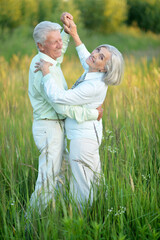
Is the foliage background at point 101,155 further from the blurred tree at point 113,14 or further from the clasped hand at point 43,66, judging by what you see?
the blurred tree at point 113,14

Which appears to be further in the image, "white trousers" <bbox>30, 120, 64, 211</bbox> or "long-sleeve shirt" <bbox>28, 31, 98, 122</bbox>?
"white trousers" <bbox>30, 120, 64, 211</bbox>

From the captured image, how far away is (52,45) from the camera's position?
2.65m

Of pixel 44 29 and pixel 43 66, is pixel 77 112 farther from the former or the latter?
pixel 44 29

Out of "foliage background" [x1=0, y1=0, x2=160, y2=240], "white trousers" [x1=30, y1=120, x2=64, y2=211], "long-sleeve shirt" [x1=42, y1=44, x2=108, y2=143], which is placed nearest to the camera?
"foliage background" [x1=0, y1=0, x2=160, y2=240]

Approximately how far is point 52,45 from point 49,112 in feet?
1.94

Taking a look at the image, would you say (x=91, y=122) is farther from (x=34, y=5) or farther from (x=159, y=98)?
(x=34, y=5)

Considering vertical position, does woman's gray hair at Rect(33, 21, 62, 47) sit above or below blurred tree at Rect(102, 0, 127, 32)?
below

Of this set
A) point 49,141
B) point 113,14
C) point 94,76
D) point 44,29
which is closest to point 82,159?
point 49,141

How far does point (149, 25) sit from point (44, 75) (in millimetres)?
29093

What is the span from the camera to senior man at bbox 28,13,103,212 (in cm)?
260

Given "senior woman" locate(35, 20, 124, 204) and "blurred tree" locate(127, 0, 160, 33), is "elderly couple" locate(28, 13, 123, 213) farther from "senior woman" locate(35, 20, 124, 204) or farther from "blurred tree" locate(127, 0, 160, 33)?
"blurred tree" locate(127, 0, 160, 33)

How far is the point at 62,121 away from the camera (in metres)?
2.87

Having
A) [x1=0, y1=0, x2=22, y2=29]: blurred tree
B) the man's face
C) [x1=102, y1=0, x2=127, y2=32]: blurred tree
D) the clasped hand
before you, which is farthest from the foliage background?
[x1=102, y1=0, x2=127, y2=32]: blurred tree

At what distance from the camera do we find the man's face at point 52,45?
8.56 feet
